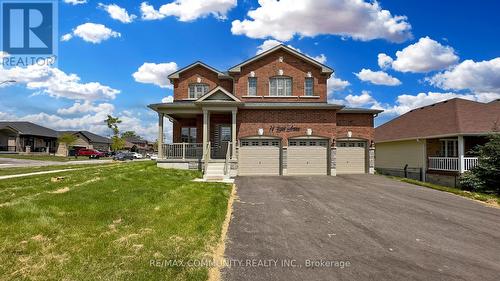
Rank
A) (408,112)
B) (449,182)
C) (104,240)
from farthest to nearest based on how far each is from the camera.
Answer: (408,112) → (449,182) → (104,240)

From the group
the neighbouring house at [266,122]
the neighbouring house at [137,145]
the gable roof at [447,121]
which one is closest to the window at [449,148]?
the gable roof at [447,121]

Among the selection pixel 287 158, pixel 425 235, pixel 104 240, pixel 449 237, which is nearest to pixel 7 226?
pixel 104 240

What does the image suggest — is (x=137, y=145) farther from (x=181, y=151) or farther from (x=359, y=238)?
(x=359, y=238)

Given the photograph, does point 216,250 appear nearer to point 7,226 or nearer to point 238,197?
point 7,226

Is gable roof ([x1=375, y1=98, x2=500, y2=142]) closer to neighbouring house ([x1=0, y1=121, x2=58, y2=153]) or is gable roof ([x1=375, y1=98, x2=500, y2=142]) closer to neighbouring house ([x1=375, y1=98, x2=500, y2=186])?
neighbouring house ([x1=375, y1=98, x2=500, y2=186])

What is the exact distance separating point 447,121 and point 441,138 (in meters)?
1.30

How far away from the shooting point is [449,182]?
21234mm

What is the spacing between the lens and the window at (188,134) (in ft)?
83.8

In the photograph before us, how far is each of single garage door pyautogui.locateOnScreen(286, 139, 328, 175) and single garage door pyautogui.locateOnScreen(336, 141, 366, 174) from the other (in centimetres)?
204

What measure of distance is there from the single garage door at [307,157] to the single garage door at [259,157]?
35.8 inches

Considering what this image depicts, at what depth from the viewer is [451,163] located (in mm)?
21297

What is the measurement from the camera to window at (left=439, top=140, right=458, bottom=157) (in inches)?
888

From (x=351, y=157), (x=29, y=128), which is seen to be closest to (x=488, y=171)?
(x=351, y=157)

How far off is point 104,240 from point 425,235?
8291 millimetres
